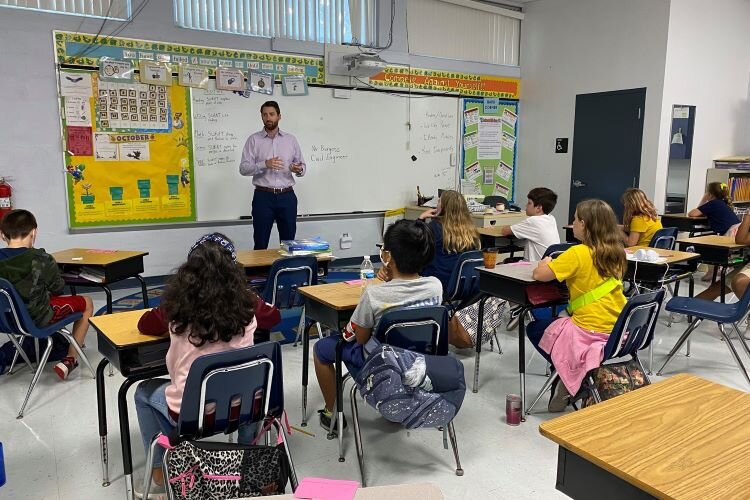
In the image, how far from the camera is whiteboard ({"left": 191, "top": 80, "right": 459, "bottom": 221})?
6074mm

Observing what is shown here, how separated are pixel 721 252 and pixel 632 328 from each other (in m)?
2.23

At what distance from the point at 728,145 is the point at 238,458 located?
315 inches

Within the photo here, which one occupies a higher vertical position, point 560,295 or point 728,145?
point 728,145

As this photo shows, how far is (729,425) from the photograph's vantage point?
1408mm

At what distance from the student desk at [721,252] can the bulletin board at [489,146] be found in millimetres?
3635

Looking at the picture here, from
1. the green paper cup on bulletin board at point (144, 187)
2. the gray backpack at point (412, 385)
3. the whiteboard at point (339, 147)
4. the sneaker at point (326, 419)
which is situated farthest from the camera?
the whiteboard at point (339, 147)

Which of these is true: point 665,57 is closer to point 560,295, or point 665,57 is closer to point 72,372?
point 560,295

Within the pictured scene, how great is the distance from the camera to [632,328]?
2.76 metres

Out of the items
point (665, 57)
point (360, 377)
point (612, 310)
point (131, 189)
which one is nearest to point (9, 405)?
point (360, 377)

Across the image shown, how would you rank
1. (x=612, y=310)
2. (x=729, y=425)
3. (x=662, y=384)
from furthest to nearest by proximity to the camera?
(x=612, y=310) → (x=662, y=384) → (x=729, y=425)

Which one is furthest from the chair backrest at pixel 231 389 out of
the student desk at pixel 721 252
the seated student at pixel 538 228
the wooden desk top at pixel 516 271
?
the student desk at pixel 721 252

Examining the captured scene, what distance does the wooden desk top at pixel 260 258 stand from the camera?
3.82 metres

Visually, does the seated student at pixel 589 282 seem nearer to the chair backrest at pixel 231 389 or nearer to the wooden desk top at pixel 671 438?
the wooden desk top at pixel 671 438

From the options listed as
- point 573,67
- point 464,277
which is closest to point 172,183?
point 464,277
